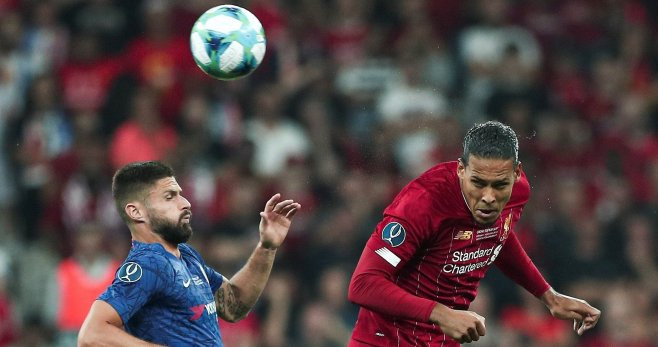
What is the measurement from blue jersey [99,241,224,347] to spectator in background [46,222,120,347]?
4.53m

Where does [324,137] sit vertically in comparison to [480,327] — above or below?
below

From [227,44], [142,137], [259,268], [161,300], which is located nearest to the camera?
[161,300]

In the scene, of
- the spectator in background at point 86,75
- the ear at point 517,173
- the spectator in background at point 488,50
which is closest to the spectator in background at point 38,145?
the spectator in background at point 86,75

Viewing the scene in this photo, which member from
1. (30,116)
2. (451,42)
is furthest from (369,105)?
(30,116)

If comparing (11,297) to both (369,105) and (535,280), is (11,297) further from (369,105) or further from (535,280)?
(535,280)

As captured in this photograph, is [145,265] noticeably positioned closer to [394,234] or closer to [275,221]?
[275,221]

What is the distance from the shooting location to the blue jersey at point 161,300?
5156 mm

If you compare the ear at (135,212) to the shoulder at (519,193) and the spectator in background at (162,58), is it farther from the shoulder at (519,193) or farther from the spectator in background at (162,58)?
the spectator in background at (162,58)

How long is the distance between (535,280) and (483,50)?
6469 mm

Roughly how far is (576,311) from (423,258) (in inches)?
34.9

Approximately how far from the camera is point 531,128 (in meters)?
11.4

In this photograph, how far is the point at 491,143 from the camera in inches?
213

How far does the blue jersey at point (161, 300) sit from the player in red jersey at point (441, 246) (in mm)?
696

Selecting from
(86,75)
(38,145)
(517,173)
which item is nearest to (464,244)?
(517,173)
